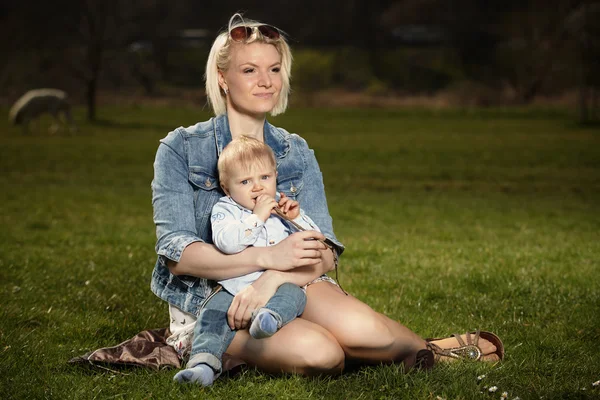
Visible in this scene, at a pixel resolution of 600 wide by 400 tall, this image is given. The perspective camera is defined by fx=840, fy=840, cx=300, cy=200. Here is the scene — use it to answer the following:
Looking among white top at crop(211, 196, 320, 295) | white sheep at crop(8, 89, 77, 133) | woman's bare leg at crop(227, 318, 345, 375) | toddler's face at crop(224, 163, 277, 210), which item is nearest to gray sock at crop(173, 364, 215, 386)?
woman's bare leg at crop(227, 318, 345, 375)

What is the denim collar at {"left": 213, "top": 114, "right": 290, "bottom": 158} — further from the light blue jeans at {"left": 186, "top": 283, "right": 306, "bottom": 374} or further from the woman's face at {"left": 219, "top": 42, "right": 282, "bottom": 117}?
the light blue jeans at {"left": 186, "top": 283, "right": 306, "bottom": 374}

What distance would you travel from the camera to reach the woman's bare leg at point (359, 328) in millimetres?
4109

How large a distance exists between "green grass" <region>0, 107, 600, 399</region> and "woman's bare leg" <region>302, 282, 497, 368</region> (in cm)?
11

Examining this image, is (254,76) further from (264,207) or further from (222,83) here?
(264,207)

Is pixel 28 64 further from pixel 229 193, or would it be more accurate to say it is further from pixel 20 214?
pixel 229 193

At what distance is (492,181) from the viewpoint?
15.2 m

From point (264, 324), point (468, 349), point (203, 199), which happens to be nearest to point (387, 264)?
point (468, 349)

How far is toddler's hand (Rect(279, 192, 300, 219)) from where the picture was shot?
422cm

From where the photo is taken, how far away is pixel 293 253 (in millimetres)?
4043

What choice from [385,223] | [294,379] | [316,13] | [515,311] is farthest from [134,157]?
[316,13]

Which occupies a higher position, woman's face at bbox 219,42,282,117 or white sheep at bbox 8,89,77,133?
woman's face at bbox 219,42,282,117

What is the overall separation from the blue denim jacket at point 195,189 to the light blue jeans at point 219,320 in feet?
0.79

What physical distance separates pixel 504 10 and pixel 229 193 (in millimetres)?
46911

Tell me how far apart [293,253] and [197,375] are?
0.73 metres
